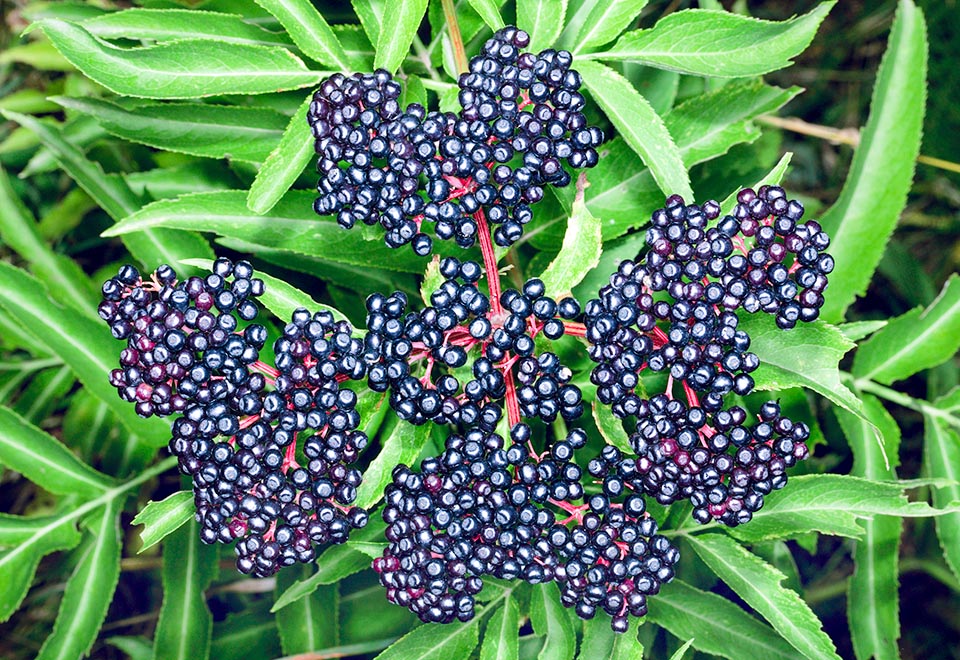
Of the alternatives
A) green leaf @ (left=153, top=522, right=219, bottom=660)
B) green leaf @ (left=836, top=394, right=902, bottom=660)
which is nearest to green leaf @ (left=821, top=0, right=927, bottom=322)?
green leaf @ (left=836, top=394, right=902, bottom=660)

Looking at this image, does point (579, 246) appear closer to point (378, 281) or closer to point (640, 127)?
point (640, 127)

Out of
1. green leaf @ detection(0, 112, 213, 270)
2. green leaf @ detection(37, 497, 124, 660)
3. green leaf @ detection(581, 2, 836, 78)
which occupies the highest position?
green leaf @ detection(581, 2, 836, 78)

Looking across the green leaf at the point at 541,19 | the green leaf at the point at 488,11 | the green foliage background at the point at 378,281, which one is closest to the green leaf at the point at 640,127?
the green foliage background at the point at 378,281

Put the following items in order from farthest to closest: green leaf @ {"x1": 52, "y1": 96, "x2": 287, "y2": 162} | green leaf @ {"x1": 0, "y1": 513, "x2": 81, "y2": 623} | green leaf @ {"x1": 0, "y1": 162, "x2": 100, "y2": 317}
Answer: green leaf @ {"x1": 0, "y1": 162, "x2": 100, "y2": 317}
green leaf @ {"x1": 0, "y1": 513, "x2": 81, "y2": 623}
green leaf @ {"x1": 52, "y1": 96, "x2": 287, "y2": 162}

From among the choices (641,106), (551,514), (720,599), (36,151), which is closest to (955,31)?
(641,106)

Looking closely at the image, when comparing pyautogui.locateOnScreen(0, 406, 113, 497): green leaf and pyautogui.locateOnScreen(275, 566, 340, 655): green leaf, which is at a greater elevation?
pyautogui.locateOnScreen(0, 406, 113, 497): green leaf

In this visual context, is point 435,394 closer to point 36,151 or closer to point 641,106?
point 641,106

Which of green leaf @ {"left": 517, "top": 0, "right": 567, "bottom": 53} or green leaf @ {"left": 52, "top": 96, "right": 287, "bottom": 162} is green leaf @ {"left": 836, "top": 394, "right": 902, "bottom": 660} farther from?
green leaf @ {"left": 52, "top": 96, "right": 287, "bottom": 162}
